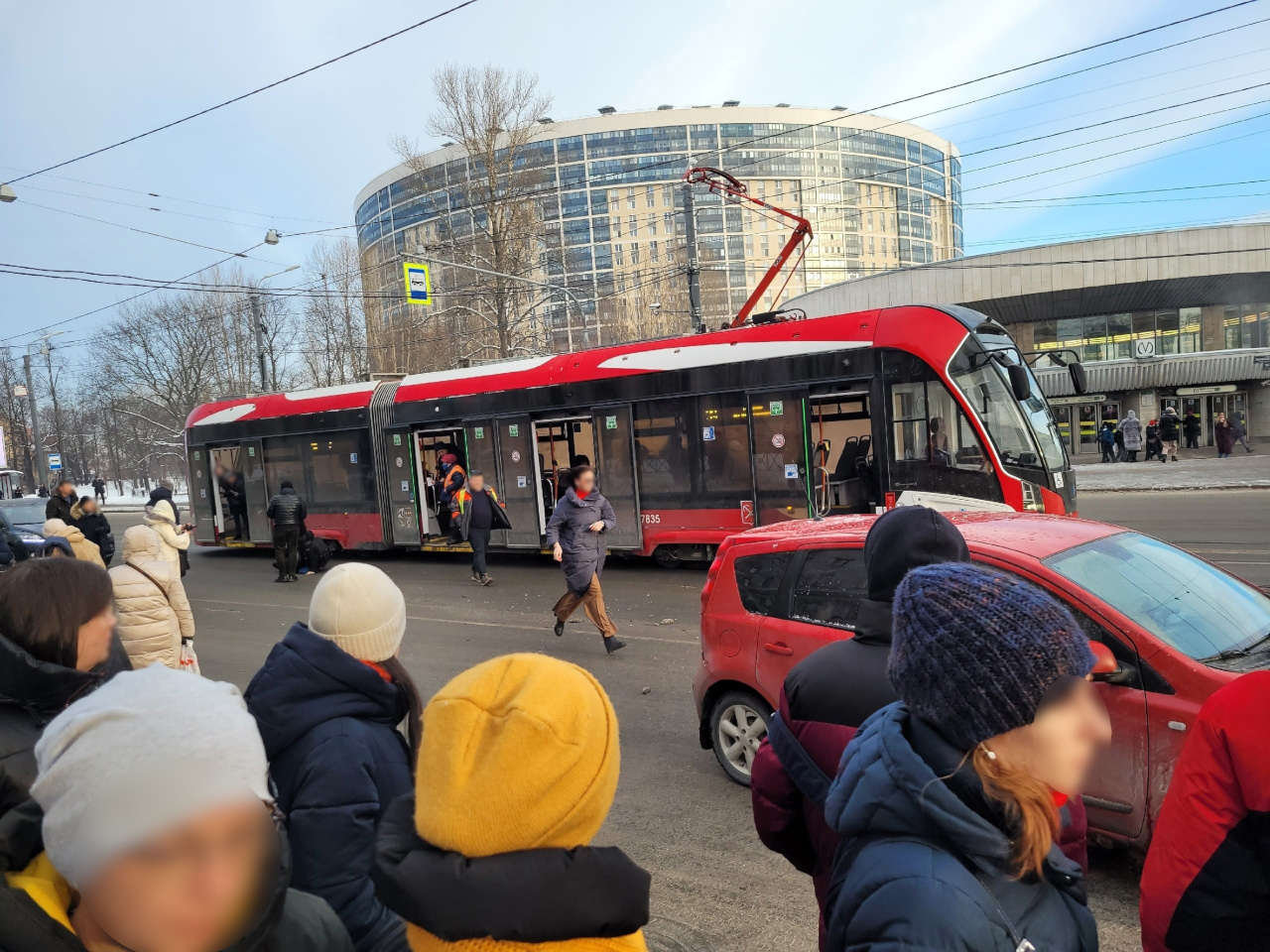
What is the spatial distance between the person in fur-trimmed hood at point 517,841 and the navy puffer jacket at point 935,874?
388 mm

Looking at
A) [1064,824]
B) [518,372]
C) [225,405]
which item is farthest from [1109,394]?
[1064,824]

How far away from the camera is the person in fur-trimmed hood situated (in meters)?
1.29

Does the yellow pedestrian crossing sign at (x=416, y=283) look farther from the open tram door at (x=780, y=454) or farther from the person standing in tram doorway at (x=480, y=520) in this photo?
the open tram door at (x=780, y=454)

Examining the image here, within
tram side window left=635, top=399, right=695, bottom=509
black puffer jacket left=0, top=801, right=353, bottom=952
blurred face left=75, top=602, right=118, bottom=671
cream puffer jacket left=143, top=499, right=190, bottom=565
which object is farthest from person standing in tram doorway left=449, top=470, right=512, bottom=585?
black puffer jacket left=0, top=801, right=353, bottom=952

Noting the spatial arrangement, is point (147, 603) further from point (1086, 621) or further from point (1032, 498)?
point (1032, 498)

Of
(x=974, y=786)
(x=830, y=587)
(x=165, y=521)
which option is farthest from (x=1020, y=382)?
(x=974, y=786)

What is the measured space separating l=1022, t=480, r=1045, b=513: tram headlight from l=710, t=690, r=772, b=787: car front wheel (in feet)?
23.0

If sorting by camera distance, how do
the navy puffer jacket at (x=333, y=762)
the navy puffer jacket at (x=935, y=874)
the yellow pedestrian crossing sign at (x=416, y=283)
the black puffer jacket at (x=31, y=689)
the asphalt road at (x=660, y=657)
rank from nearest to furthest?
the navy puffer jacket at (x=935, y=874)
the navy puffer jacket at (x=333, y=762)
the black puffer jacket at (x=31, y=689)
the asphalt road at (x=660, y=657)
the yellow pedestrian crossing sign at (x=416, y=283)

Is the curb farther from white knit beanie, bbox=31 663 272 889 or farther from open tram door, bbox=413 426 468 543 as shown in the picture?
white knit beanie, bbox=31 663 272 889

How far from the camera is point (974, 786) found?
4.64 feet

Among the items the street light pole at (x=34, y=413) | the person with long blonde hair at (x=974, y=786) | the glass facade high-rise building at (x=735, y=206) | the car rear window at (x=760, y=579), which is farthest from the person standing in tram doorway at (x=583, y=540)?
the glass facade high-rise building at (x=735, y=206)

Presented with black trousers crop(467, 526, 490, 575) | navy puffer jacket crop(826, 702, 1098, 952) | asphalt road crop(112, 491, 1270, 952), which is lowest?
asphalt road crop(112, 491, 1270, 952)

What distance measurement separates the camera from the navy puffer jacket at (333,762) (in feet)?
6.64

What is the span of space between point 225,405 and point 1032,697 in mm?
20765
